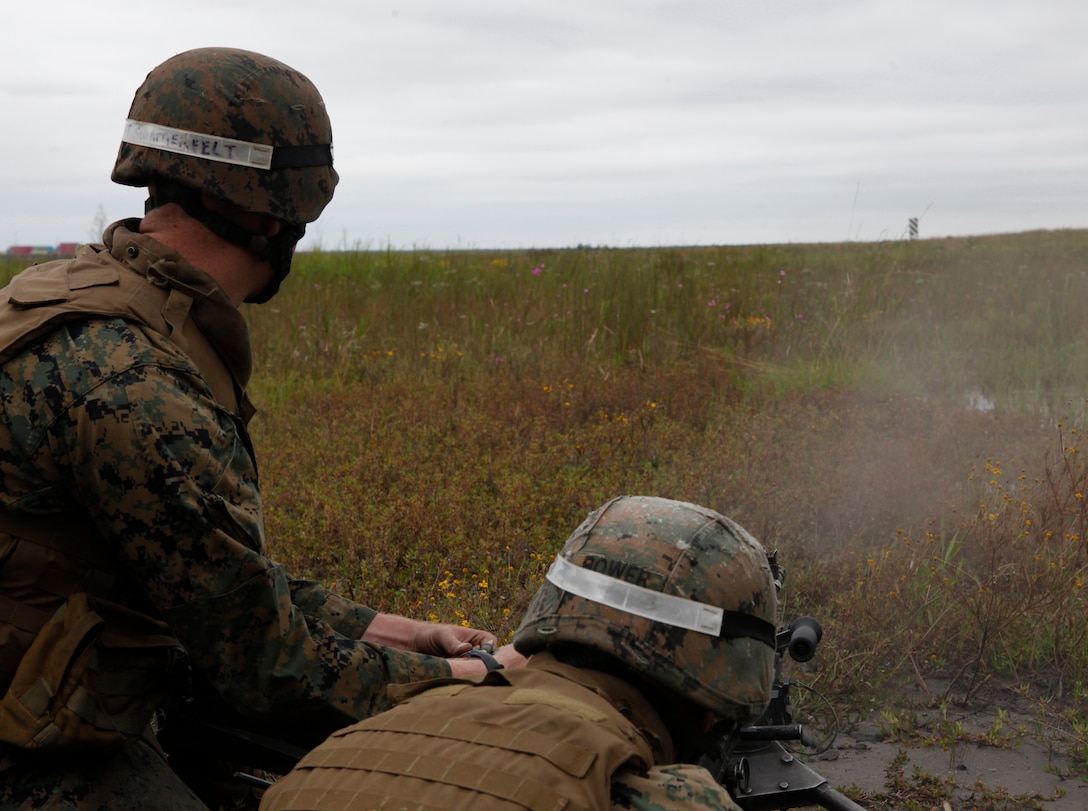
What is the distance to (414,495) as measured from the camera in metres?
5.54

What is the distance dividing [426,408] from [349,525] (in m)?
2.14

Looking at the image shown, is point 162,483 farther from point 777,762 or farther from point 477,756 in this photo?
point 777,762

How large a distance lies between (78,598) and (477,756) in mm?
1059

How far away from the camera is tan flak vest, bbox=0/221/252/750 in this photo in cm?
216

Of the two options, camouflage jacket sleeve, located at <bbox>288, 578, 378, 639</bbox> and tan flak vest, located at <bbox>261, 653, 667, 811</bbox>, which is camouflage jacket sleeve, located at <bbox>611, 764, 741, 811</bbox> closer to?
tan flak vest, located at <bbox>261, 653, 667, 811</bbox>

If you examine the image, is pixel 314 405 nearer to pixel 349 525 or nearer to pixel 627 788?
pixel 349 525

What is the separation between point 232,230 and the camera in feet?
8.52

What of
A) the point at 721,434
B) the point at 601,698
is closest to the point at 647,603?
the point at 601,698

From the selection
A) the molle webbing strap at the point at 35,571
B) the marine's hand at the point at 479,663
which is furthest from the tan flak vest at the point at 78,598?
the marine's hand at the point at 479,663

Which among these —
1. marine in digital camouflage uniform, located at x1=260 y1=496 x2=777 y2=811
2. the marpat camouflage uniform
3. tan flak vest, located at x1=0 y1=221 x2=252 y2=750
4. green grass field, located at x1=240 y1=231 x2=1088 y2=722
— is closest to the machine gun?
marine in digital camouflage uniform, located at x1=260 y1=496 x2=777 y2=811

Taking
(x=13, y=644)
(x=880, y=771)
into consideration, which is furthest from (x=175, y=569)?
(x=880, y=771)

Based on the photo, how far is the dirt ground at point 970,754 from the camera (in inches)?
133

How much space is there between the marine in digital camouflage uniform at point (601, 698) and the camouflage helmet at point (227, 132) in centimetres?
119

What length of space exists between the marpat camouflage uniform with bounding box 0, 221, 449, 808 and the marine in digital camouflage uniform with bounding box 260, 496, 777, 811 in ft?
1.77
